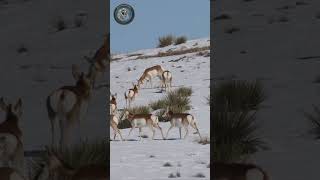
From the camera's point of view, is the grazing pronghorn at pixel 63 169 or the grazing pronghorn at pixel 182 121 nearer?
the grazing pronghorn at pixel 63 169

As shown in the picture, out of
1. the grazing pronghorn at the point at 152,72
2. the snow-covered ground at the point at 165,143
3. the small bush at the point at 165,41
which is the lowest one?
the snow-covered ground at the point at 165,143

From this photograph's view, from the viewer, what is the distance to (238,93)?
2.21 meters

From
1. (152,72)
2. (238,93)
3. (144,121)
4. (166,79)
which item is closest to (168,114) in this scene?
(144,121)

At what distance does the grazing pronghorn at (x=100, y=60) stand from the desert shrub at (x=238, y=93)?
36 centimetres

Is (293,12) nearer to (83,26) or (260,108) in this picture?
(260,108)

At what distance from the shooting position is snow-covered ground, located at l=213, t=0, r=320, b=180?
217cm

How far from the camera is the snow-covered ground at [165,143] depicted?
3.84m

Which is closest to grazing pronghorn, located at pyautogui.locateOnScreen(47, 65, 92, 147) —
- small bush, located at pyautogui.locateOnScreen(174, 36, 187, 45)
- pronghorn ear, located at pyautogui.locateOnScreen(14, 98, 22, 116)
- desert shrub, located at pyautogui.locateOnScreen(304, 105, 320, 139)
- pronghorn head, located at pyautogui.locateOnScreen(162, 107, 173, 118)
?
pronghorn ear, located at pyautogui.locateOnScreen(14, 98, 22, 116)

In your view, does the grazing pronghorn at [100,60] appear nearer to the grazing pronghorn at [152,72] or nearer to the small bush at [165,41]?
the grazing pronghorn at [152,72]

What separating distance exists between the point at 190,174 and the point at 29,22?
168 centimetres

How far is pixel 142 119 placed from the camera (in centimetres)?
521

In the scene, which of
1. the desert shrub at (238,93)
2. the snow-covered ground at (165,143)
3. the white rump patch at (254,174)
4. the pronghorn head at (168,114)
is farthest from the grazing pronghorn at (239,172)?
the pronghorn head at (168,114)

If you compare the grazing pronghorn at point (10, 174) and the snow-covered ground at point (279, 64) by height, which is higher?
the snow-covered ground at point (279, 64)

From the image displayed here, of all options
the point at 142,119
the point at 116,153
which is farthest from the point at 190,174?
the point at 142,119
